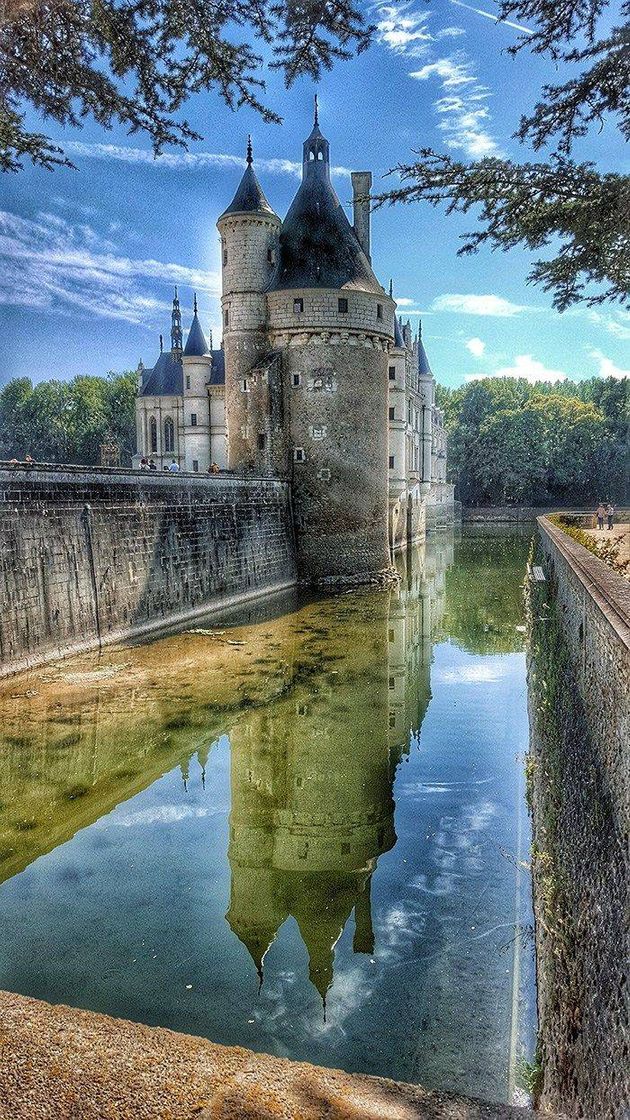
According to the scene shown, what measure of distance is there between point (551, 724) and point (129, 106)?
6.91 meters

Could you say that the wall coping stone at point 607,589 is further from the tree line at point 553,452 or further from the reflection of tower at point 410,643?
the tree line at point 553,452

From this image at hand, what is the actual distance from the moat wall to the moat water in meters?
0.53

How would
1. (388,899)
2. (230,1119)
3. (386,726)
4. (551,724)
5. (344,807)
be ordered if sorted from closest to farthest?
(230,1119)
(388,899)
(551,724)
(344,807)
(386,726)

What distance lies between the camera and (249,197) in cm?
2489

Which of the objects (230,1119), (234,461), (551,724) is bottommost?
(551,724)

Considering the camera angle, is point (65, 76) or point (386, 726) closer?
point (65, 76)

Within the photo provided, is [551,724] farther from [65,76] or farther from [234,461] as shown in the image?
[234,461]

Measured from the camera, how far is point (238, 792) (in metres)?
8.60

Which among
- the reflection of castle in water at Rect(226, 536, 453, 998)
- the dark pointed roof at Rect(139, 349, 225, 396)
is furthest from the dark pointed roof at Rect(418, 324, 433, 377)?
the reflection of castle in water at Rect(226, 536, 453, 998)

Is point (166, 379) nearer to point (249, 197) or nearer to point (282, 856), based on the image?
point (249, 197)

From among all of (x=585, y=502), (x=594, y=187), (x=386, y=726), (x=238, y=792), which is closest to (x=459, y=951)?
(x=238, y=792)

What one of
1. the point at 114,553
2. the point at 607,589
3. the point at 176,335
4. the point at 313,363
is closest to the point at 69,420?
the point at 176,335

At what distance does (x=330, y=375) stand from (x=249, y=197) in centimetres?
718

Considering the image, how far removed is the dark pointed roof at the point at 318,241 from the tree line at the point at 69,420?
50377mm
